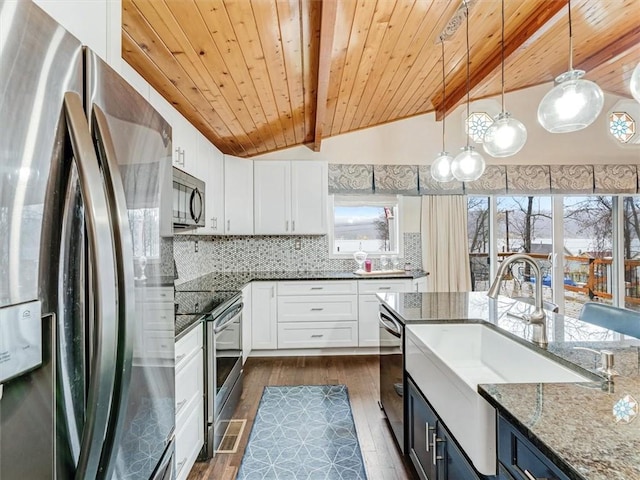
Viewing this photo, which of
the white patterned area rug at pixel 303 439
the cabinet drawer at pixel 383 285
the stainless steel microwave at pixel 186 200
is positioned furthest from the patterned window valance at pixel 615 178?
the stainless steel microwave at pixel 186 200

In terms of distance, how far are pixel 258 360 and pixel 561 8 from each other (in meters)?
4.04

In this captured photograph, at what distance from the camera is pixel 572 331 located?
1.63m

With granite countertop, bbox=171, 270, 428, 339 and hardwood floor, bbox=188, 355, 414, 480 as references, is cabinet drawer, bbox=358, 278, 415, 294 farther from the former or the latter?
hardwood floor, bbox=188, 355, 414, 480

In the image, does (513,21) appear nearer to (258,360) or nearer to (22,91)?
(22,91)

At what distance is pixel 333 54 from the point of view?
8.20 ft

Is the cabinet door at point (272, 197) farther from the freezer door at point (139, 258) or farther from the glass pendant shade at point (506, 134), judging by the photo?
the freezer door at point (139, 258)

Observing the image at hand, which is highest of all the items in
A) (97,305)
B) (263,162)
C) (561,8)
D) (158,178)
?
(561,8)

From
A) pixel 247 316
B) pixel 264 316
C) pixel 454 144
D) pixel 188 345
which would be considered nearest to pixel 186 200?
pixel 188 345

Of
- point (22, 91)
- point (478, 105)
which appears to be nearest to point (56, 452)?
point (22, 91)

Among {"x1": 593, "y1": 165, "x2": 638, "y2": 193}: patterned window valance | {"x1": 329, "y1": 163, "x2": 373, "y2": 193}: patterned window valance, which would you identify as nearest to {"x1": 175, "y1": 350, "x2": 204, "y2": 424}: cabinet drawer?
{"x1": 329, "y1": 163, "x2": 373, "y2": 193}: patterned window valance

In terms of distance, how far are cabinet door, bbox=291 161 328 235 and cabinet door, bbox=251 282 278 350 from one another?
778 millimetres

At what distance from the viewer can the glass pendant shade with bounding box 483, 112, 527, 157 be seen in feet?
6.61

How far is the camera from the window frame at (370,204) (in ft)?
15.0

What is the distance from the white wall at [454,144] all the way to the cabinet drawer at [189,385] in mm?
3086
